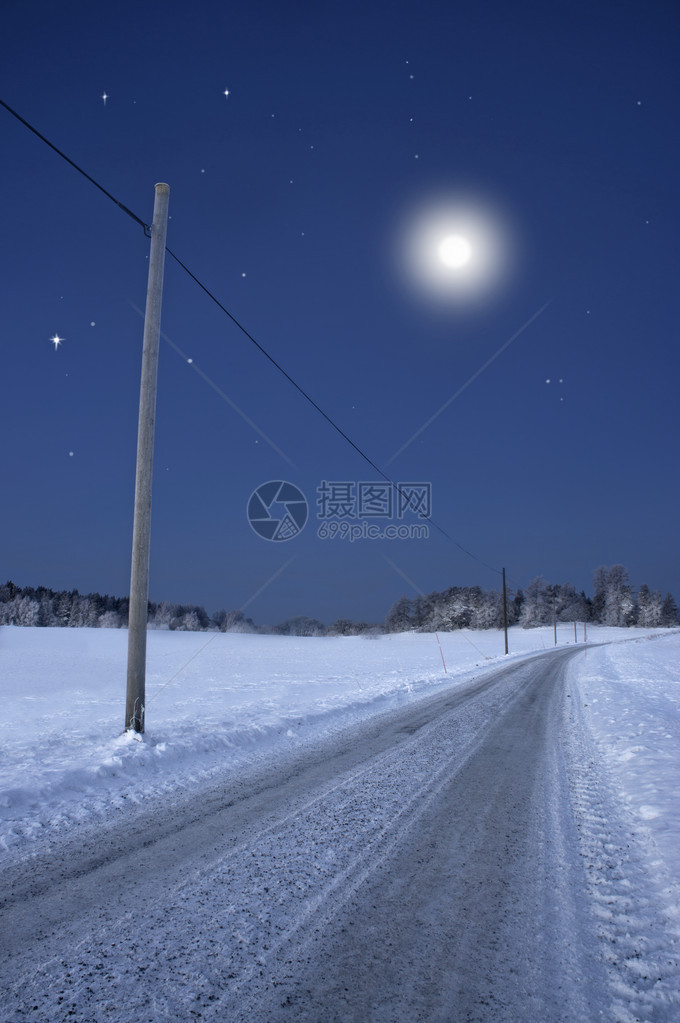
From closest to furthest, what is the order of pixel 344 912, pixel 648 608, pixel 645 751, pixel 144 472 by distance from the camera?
pixel 344 912
pixel 645 751
pixel 144 472
pixel 648 608

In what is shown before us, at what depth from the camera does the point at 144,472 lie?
7449mm

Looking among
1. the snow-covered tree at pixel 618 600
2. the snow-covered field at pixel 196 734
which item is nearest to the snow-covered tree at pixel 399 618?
the snow-covered tree at pixel 618 600

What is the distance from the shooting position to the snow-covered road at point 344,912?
2.08 m

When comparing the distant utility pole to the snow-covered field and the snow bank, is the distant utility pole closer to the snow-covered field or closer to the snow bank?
the snow-covered field

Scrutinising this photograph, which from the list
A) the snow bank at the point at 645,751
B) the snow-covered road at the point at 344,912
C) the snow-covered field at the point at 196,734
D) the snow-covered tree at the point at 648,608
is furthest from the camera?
the snow-covered tree at the point at 648,608

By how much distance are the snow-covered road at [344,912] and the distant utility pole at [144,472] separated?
104 inches

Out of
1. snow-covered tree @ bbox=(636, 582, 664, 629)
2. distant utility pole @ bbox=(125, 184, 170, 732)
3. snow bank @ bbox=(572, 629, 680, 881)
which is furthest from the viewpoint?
snow-covered tree @ bbox=(636, 582, 664, 629)

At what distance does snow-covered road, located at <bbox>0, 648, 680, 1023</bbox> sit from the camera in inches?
81.9

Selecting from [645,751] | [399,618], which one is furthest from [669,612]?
[645,751]

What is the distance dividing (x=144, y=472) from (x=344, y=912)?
6.35m

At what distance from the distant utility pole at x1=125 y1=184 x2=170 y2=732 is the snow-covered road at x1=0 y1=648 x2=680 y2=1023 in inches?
104

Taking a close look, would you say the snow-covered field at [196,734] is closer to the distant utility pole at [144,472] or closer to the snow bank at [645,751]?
the snow bank at [645,751]

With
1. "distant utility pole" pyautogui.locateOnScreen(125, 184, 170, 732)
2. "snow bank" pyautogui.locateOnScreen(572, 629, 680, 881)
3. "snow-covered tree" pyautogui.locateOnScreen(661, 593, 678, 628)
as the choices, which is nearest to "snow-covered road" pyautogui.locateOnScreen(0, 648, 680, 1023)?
"snow bank" pyautogui.locateOnScreen(572, 629, 680, 881)

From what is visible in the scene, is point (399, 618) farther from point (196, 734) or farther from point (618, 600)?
point (196, 734)
